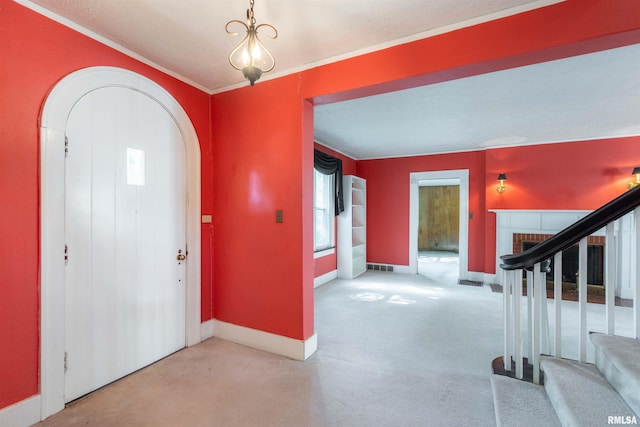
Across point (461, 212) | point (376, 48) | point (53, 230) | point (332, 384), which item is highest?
point (376, 48)

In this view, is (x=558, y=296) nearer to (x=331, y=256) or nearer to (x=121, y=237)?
(x=121, y=237)

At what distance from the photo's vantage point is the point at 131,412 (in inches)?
69.6

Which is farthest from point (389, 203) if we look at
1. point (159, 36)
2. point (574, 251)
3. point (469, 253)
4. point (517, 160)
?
point (159, 36)

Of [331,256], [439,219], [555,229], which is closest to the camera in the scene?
[555,229]

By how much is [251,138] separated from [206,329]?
1937 mm

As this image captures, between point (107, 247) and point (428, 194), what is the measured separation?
9.69m

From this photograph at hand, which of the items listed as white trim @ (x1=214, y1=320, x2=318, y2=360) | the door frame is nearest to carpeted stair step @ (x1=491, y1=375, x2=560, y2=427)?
white trim @ (x1=214, y1=320, x2=318, y2=360)

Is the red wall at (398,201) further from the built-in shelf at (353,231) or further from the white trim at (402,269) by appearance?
the built-in shelf at (353,231)

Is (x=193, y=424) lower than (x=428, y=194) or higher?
lower

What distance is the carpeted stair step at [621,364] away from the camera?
4.18ft

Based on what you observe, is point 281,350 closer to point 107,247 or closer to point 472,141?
point 107,247

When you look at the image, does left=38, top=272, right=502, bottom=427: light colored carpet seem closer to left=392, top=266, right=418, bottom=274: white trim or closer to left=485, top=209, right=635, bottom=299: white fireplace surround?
left=485, top=209, right=635, bottom=299: white fireplace surround

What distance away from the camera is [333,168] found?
198 inches
